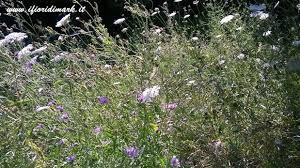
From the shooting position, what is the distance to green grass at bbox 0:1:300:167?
7.52 ft

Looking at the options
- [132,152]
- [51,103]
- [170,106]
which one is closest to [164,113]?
[170,106]

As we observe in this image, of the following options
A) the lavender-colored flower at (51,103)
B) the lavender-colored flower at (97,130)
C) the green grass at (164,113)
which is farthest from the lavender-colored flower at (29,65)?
the lavender-colored flower at (97,130)

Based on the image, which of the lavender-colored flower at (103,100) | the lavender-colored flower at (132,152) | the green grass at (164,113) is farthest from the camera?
the lavender-colored flower at (103,100)

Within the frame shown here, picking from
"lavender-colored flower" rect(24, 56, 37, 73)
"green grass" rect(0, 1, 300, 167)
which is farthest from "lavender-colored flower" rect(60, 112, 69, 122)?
"lavender-colored flower" rect(24, 56, 37, 73)

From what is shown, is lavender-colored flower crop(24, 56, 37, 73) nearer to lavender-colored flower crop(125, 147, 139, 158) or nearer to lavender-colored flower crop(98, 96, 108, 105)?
lavender-colored flower crop(98, 96, 108, 105)

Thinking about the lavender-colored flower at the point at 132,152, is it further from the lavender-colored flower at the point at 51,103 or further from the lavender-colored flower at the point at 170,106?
the lavender-colored flower at the point at 51,103

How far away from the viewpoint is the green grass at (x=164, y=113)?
7.52ft

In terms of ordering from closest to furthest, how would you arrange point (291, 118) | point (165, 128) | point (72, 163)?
point (72, 163) → point (165, 128) → point (291, 118)

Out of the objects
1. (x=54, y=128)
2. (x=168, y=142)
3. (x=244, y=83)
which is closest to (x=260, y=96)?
(x=244, y=83)

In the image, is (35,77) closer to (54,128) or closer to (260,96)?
(54,128)

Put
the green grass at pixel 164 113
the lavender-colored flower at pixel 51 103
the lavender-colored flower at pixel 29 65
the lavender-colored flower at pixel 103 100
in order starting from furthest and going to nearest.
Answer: the lavender-colored flower at pixel 29 65, the lavender-colored flower at pixel 51 103, the lavender-colored flower at pixel 103 100, the green grass at pixel 164 113

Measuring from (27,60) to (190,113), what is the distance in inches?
37.1

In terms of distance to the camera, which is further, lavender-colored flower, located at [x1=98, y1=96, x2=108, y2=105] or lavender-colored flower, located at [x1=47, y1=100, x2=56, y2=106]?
lavender-colored flower, located at [x1=47, y1=100, x2=56, y2=106]

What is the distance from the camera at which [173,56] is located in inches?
117
